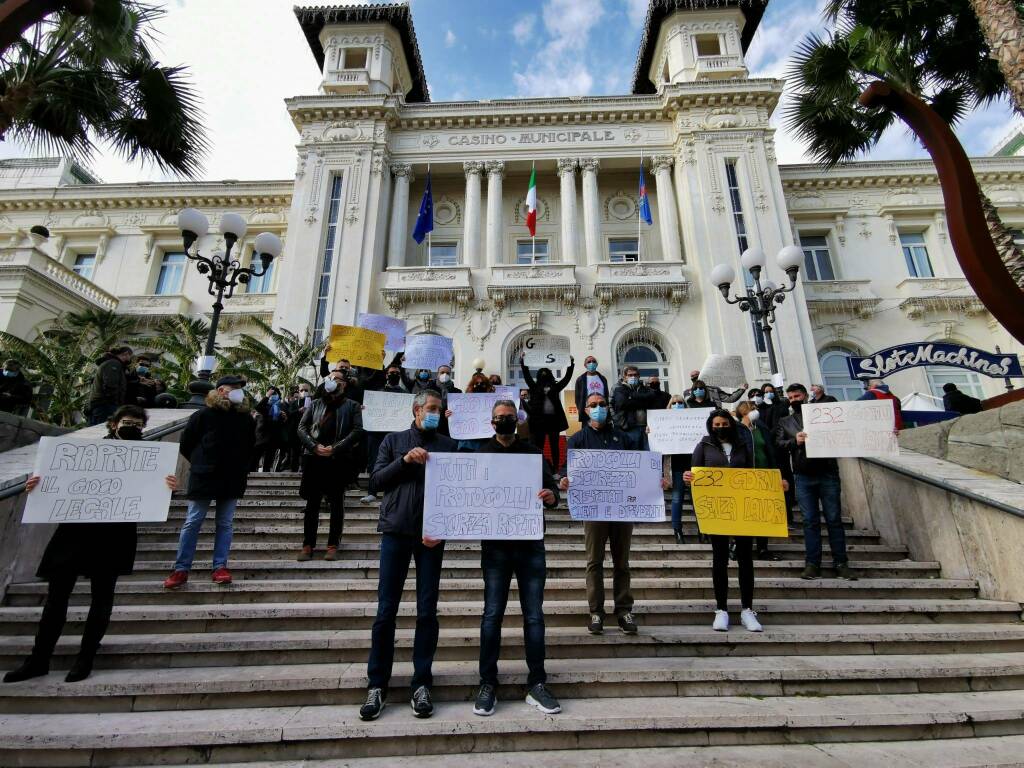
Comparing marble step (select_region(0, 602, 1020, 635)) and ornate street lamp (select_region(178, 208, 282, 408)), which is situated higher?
ornate street lamp (select_region(178, 208, 282, 408))

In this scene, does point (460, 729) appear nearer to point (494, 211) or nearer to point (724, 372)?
point (724, 372)

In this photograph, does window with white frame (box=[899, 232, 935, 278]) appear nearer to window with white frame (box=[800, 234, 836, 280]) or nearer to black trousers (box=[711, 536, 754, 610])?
window with white frame (box=[800, 234, 836, 280])

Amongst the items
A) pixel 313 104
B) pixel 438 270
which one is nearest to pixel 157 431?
pixel 438 270

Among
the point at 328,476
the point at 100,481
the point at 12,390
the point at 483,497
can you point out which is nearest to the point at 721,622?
the point at 483,497

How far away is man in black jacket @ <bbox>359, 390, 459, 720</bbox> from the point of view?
3.16 meters

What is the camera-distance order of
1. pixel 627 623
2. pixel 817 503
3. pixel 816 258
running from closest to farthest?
pixel 627 623
pixel 817 503
pixel 816 258

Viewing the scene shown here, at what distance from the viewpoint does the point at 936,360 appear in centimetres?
1192

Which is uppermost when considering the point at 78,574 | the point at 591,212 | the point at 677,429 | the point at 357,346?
the point at 591,212

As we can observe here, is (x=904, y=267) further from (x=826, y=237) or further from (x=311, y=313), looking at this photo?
(x=311, y=313)

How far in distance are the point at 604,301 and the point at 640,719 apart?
15.7m

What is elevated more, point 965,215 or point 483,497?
point 965,215

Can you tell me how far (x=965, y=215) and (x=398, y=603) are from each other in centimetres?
769

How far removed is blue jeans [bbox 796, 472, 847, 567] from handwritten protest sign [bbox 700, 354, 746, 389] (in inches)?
197

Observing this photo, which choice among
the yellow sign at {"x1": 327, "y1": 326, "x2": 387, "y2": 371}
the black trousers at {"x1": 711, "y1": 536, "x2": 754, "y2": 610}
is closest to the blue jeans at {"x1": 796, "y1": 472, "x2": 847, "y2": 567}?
the black trousers at {"x1": 711, "y1": 536, "x2": 754, "y2": 610}
